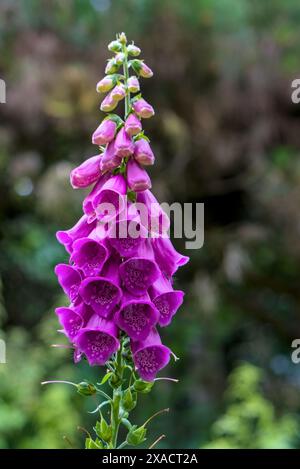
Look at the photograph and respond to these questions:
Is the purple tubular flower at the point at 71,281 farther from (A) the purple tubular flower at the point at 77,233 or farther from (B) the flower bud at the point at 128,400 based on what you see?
(B) the flower bud at the point at 128,400

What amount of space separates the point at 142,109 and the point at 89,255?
316 millimetres

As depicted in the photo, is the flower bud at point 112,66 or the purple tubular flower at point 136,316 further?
the flower bud at point 112,66

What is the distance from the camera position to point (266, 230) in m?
5.03

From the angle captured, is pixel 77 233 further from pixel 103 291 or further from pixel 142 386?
pixel 142 386

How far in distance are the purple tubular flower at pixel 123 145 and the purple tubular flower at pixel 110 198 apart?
6 centimetres

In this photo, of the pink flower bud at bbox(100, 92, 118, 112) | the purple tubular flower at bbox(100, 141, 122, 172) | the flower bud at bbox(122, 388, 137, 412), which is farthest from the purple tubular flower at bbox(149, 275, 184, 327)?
the pink flower bud at bbox(100, 92, 118, 112)

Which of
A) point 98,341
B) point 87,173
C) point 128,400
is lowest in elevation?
point 128,400

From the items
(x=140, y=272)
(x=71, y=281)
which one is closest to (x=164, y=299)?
(x=140, y=272)

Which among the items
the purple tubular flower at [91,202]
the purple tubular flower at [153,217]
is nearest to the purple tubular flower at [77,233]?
the purple tubular flower at [91,202]

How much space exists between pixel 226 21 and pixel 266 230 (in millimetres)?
1850

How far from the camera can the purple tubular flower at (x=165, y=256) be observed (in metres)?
1.27

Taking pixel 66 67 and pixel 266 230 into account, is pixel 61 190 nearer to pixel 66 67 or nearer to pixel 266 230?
pixel 66 67

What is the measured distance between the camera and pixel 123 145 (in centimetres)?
118

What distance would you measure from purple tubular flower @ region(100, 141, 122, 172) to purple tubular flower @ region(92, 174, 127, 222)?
1.1 inches
